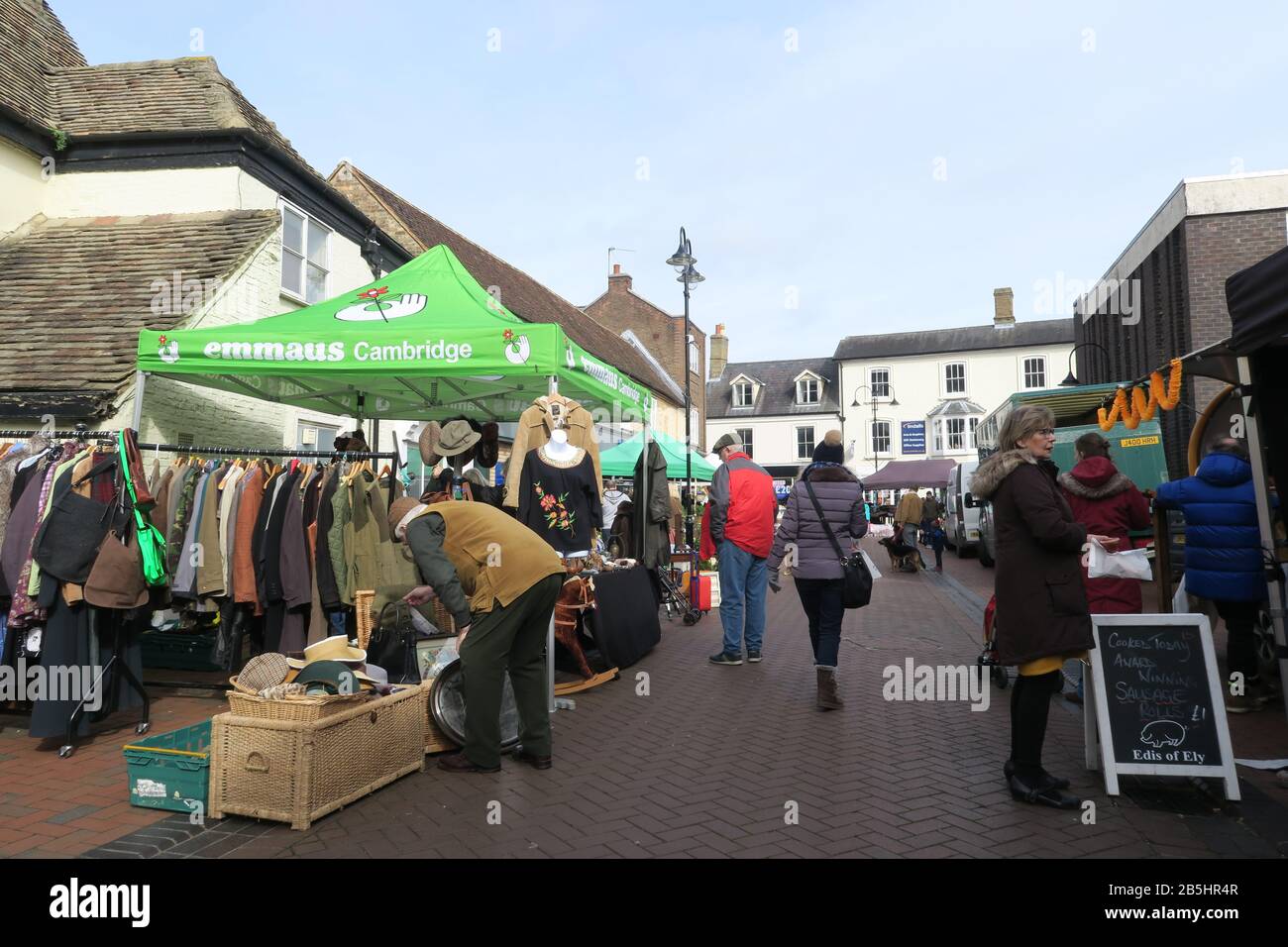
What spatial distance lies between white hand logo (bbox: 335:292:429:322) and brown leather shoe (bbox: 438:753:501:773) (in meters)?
4.04

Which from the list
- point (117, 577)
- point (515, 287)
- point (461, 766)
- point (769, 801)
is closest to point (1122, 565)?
point (769, 801)

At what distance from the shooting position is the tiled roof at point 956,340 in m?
47.5

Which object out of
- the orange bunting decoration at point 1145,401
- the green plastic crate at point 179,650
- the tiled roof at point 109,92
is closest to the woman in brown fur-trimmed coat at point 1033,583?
the orange bunting decoration at point 1145,401

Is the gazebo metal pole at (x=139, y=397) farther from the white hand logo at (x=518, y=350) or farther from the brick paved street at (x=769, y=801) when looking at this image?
the brick paved street at (x=769, y=801)

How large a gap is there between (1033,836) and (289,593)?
4.92 meters

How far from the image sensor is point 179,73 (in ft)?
41.4

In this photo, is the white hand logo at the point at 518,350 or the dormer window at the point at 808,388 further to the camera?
the dormer window at the point at 808,388

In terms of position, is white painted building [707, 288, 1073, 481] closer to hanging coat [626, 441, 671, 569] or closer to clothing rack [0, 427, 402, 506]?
hanging coat [626, 441, 671, 569]

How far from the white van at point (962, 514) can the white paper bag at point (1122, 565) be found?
15.4m

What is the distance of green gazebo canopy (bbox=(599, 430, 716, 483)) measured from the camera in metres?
14.7

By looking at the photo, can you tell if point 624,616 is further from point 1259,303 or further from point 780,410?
point 780,410

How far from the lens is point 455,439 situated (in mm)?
6203
